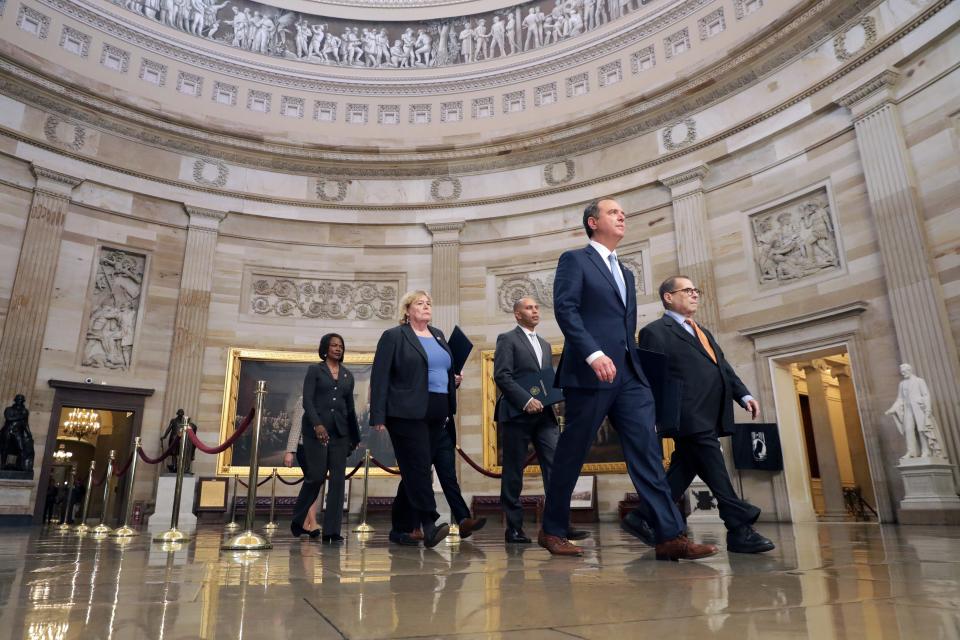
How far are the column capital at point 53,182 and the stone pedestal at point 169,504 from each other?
6247 millimetres

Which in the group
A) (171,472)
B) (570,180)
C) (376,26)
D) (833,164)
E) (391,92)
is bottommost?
(171,472)

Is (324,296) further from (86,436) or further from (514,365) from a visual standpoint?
(514,365)

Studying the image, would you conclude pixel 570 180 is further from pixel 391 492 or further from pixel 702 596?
pixel 702 596

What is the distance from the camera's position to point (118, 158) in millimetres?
14180

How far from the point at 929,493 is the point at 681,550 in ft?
23.3

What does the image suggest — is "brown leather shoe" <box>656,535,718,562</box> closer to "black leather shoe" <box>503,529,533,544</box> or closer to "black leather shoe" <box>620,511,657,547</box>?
"black leather shoe" <box>620,511,657,547</box>

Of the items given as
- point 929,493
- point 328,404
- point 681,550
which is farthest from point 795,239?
point 681,550

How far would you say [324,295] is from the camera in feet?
50.7

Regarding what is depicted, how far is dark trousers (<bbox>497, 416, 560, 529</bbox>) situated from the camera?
17.9 ft

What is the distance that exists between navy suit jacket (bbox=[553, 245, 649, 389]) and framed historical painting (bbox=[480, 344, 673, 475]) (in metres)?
8.70

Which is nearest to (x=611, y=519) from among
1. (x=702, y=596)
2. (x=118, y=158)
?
(x=702, y=596)

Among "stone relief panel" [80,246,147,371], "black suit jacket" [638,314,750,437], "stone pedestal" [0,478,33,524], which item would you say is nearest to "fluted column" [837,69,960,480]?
"black suit jacket" [638,314,750,437]

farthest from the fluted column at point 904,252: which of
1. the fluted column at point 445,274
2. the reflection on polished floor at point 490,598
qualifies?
the fluted column at point 445,274

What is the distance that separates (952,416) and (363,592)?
9.34 metres
